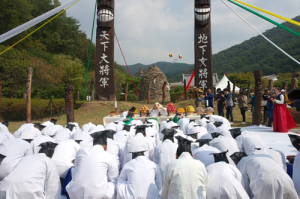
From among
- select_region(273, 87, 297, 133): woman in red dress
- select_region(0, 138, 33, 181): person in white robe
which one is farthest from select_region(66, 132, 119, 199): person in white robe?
select_region(273, 87, 297, 133): woman in red dress

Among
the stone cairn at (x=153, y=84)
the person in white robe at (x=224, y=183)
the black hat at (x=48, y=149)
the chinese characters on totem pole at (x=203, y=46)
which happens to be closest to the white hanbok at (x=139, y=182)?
the person in white robe at (x=224, y=183)

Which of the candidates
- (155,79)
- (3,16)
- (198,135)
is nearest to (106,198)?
(198,135)

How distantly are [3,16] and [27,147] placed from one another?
82.5 feet

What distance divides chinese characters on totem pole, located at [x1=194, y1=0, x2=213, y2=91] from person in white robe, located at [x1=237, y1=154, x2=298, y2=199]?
11.6 m

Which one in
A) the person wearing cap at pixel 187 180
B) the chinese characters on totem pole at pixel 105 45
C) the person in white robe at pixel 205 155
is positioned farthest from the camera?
the chinese characters on totem pole at pixel 105 45

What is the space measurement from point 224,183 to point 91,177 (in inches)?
79.5

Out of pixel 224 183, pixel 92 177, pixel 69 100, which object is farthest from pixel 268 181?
pixel 69 100

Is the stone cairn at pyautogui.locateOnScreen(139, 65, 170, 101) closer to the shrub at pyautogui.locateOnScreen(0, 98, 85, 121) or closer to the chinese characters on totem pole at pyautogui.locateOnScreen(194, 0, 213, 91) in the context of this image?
the chinese characters on totem pole at pyautogui.locateOnScreen(194, 0, 213, 91)

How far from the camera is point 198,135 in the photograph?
19.8ft

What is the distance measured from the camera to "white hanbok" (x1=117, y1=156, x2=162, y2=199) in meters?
3.41

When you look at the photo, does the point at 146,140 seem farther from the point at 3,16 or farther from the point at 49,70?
the point at 3,16

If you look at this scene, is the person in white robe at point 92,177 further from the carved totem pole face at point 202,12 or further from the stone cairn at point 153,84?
the stone cairn at point 153,84

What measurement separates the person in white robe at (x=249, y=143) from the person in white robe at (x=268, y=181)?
1.57 meters

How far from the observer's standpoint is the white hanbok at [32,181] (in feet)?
10.1
